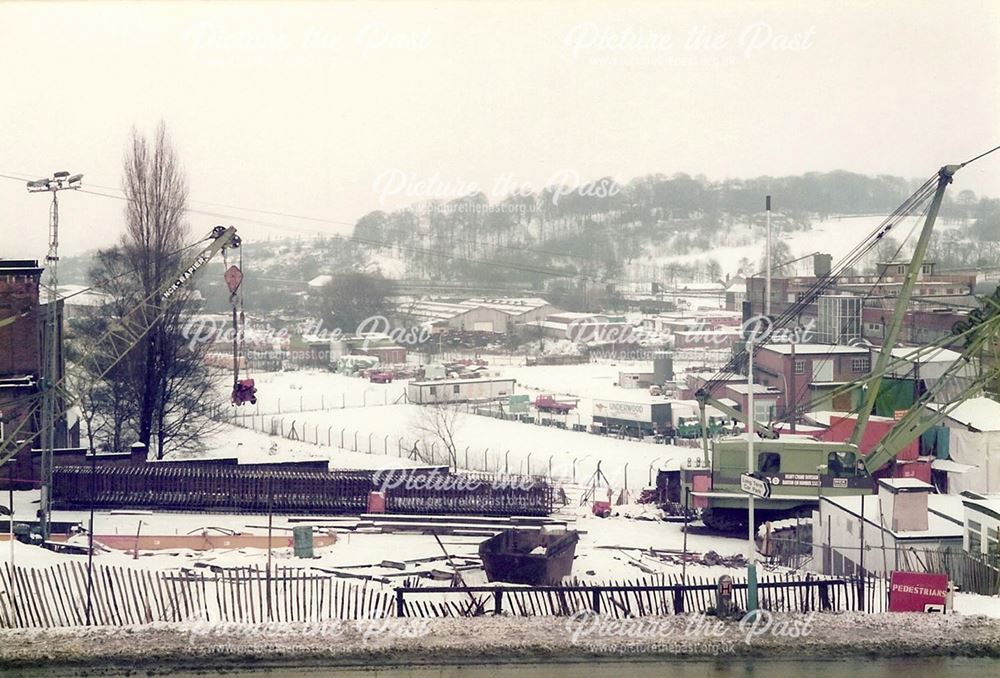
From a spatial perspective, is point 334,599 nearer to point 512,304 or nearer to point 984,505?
point 984,505

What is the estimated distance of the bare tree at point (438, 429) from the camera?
2402 cm

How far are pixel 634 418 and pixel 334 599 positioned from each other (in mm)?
17213

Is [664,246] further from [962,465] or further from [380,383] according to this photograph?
[962,465]

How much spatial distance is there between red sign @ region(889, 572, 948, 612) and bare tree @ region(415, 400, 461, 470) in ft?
36.3

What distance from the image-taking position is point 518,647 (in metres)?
10.9

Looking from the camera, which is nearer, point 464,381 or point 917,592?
point 917,592

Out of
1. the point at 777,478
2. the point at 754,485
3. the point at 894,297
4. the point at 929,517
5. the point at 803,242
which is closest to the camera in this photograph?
the point at 754,485

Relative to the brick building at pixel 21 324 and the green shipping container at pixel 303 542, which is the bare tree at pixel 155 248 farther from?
the green shipping container at pixel 303 542

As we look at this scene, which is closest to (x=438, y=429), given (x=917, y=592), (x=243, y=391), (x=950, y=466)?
(x=243, y=391)

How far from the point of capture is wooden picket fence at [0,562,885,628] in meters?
11.7

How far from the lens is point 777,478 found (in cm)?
1700

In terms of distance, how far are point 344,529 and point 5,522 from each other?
198 inches

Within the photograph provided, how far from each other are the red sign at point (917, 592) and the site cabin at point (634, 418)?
15794 mm

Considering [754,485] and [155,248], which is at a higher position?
[155,248]
